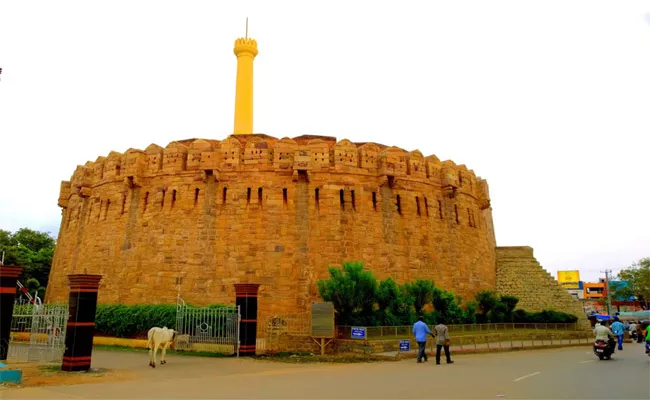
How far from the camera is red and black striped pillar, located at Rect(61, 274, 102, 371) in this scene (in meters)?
10.0

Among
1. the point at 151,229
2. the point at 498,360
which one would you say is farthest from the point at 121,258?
the point at 498,360

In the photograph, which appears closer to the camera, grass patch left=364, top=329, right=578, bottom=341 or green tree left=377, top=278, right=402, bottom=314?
grass patch left=364, top=329, right=578, bottom=341

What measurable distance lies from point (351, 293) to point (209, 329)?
459cm

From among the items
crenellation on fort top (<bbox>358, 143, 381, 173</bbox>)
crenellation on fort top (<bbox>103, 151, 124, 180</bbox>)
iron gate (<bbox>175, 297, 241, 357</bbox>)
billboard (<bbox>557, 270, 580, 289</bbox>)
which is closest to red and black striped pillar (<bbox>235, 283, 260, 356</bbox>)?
iron gate (<bbox>175, 297, 241, 357</bbox>)

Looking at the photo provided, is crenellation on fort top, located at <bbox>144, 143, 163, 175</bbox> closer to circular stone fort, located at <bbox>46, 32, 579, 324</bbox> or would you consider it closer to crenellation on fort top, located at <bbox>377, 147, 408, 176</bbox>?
circular stone fort, located at <bbox>46, 32, 579, 324</bbox>

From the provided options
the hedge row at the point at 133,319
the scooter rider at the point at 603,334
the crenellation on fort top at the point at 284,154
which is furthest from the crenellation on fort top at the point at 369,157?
the scooter rider at the point at 603,334

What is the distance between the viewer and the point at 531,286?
25.9 meters

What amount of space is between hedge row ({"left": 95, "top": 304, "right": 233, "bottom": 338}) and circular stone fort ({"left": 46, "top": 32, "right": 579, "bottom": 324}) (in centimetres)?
195

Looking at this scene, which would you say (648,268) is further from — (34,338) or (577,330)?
(34,338)

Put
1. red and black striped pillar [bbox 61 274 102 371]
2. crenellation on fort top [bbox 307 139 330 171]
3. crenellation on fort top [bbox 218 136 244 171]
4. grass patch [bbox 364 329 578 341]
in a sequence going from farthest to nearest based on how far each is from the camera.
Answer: crenellation on fort top [bbox 307 139 330 171] → crenellation on fort top [bbox 218 136 244 171] → grass patch [bbox 364 329 578 341] → red and black striped pillar [bbox 61 274 102 371]

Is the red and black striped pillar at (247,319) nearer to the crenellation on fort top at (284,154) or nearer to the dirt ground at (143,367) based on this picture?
the dirt ground at (143,367)

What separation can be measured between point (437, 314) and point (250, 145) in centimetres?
1058

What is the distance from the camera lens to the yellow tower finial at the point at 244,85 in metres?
28.7

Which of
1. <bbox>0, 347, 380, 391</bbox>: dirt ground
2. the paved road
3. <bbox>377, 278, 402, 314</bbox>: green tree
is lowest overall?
the paved road
